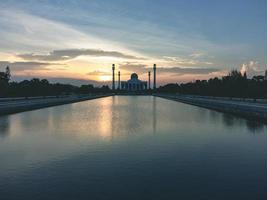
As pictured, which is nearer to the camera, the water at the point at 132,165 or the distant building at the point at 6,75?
the water at the point at 132,165

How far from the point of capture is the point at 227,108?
4297 cm

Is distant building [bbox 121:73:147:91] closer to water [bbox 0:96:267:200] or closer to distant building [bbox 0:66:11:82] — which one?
distant building [bbox 0:66:11:82]

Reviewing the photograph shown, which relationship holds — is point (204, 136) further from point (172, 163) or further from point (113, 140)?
point (172, 163)

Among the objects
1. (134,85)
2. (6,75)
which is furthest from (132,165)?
(134,85)

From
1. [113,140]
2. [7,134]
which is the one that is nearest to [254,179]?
[113,140]

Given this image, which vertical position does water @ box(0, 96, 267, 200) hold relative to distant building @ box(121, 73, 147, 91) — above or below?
below

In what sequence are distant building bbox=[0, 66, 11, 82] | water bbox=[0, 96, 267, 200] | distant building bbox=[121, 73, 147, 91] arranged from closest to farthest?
water bbox=[0, 96, 267, 200], distant building bbox=[0, 66, 11, 82], distant building bbox=[121, 73, 147, 91]

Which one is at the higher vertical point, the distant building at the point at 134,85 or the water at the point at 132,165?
the distant building at the point at 134,85

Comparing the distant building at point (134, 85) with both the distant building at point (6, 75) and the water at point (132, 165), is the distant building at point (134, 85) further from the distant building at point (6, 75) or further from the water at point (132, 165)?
the water at point (132, 165)

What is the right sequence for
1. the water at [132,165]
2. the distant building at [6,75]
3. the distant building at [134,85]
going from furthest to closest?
the distant building at [134,85]
the distant building at [6,75]
the water at [132,165]

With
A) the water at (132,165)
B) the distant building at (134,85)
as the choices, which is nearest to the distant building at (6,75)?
the water at (132,165)

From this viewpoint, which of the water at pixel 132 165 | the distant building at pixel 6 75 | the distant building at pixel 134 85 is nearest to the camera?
the water at pixel 132 165

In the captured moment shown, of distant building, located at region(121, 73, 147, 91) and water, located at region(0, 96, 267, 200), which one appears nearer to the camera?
water, located at region(0, 96, 267, 200)

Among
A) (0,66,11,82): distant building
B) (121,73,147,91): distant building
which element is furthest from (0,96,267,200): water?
(121,73,147,91): distant building
